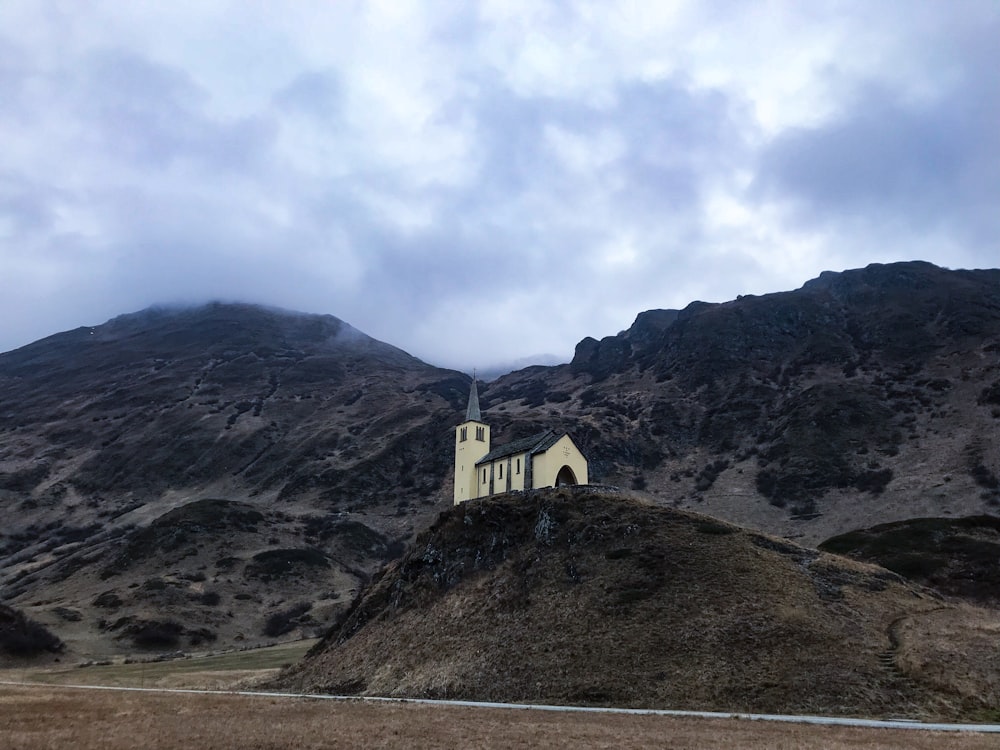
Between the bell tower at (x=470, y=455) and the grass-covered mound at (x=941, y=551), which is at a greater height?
the bell tower at (x=470, y=455)

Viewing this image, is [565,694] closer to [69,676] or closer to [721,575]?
[721,575]

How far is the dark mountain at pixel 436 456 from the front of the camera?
9481cm

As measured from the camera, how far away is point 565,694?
114ft

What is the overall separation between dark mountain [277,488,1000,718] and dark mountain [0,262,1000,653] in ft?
139

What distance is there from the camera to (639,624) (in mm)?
38250

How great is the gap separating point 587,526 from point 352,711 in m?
22.7

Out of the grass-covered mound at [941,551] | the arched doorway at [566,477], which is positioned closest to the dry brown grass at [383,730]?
the arched doorway at [566,477]

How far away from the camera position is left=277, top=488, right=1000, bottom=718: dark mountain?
3073cm

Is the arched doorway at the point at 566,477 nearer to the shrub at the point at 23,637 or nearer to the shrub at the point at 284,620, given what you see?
the shrub at the point at 284,620

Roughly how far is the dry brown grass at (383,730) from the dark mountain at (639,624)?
5.90m

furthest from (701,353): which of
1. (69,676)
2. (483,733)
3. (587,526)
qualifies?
(483,733)

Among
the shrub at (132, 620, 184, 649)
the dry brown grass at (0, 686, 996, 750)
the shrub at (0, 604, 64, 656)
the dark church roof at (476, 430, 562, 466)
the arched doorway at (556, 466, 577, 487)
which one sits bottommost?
the shrub at (132, 620, 184, 649)

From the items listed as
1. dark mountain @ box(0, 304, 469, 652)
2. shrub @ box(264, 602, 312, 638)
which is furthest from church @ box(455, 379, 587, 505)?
dark mountain @ box(0, 304, 469, 652)

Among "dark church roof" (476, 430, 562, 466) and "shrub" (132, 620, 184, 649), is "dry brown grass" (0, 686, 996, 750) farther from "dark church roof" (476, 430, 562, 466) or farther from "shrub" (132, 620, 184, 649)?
"shrub" (132, 620, 184, 649)
